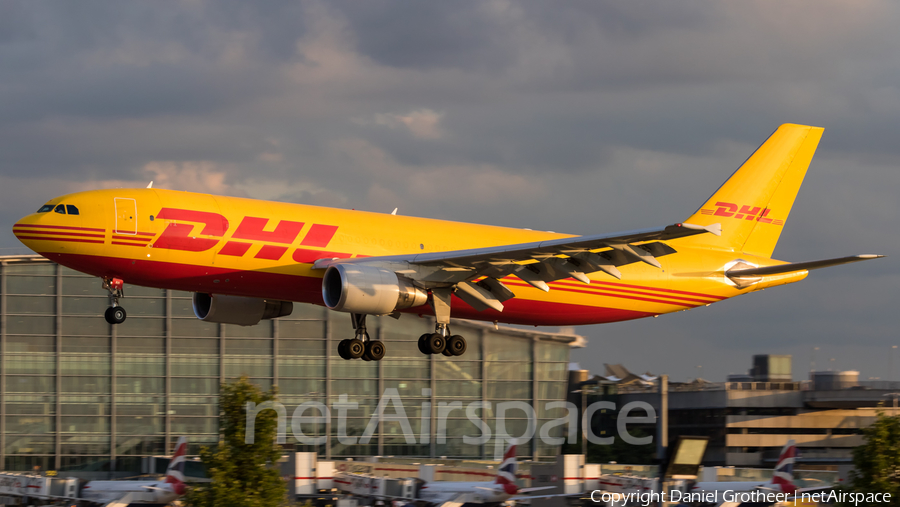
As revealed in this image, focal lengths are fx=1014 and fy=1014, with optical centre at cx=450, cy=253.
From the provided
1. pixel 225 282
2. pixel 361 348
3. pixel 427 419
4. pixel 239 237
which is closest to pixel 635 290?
pixel 361 348

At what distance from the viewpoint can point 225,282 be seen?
105 ft

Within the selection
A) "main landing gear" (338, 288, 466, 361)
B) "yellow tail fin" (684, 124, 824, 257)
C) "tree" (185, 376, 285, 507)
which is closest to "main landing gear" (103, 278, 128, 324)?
"tree" (185, 376, 285, 507)

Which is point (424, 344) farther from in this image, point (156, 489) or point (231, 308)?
point (156, 489)

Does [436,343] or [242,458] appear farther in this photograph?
[436,343]

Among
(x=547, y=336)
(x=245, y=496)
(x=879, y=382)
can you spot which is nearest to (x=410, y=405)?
(x=547, y=336)

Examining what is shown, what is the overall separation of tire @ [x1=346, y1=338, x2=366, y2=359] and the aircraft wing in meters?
3.47

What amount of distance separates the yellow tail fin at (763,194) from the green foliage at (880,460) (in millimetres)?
10588

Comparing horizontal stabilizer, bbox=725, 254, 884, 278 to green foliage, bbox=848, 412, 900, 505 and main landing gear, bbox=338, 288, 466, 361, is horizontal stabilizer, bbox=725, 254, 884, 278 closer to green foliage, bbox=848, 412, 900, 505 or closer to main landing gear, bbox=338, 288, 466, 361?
green foliage, bbox=848, 412, 900, 505

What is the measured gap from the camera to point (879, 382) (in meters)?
87.1

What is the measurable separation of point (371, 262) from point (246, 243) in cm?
403

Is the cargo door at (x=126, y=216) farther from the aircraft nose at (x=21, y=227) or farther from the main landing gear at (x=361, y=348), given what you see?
the main landing gear at (x=361, y=348)

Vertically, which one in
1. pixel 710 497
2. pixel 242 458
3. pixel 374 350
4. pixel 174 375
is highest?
pixel 374 350

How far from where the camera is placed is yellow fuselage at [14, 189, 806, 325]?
30469mm

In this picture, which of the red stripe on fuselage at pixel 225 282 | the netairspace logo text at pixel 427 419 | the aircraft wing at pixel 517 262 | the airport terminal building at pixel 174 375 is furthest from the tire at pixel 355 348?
the netairspace logo text at pixel 427 419
